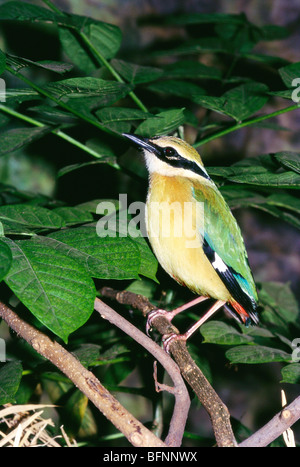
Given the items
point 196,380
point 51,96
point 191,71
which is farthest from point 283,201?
point 51,96

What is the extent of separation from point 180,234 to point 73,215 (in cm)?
51

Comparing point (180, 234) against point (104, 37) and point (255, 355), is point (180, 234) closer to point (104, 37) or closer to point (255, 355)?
point (255, 355)

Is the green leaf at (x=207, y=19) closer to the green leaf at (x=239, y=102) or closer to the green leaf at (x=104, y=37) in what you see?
the green leaf at (x=104, y=37)

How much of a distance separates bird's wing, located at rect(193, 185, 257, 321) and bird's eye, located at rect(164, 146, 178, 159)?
198mm

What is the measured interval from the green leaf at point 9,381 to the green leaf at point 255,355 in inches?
31.3

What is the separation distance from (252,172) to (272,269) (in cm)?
237

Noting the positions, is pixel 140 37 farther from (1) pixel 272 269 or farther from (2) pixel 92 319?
(2) pixel 92 319

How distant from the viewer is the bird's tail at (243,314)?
7.57 ft

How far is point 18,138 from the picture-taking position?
7.47 ft

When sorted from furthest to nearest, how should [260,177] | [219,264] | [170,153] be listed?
[170,153], [219,264], [260,177]

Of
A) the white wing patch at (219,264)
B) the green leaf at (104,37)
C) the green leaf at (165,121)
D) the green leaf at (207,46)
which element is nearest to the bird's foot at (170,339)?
the white wing patch at (219,264)
